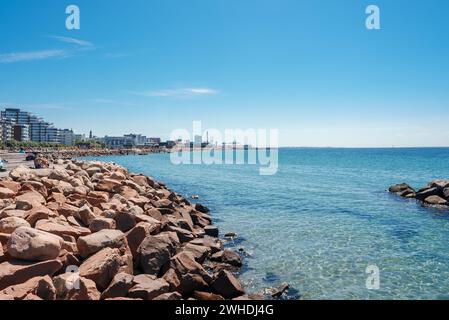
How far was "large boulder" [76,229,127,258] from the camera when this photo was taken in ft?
33.0

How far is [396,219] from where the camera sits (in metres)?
22.1

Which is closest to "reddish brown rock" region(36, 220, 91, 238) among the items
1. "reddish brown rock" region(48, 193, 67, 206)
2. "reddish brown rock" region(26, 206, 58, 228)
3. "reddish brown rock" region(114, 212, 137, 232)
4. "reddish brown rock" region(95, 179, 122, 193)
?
"reddish brown rock" region(26, 206, 58, 228)

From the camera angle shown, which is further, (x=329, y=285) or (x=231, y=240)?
(x=231, y=240)

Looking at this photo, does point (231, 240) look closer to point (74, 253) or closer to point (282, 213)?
point (282, 213)

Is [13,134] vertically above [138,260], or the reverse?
[13,134]

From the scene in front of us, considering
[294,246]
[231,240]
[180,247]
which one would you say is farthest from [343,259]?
[180,247]

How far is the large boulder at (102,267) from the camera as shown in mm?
8845

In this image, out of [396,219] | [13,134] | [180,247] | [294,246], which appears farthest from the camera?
[13,134]

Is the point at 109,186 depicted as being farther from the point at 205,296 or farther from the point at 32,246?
the point at 205,296

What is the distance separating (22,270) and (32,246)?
2.36 ft

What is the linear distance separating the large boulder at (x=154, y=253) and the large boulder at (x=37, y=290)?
10.6 feet

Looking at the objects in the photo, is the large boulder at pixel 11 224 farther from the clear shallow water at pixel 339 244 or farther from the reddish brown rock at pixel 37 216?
the clear shallow water at pixel 339 244

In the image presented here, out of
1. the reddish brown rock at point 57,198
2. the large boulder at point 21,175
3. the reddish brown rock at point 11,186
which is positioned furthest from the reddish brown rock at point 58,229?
the large boulder at point 21,175
